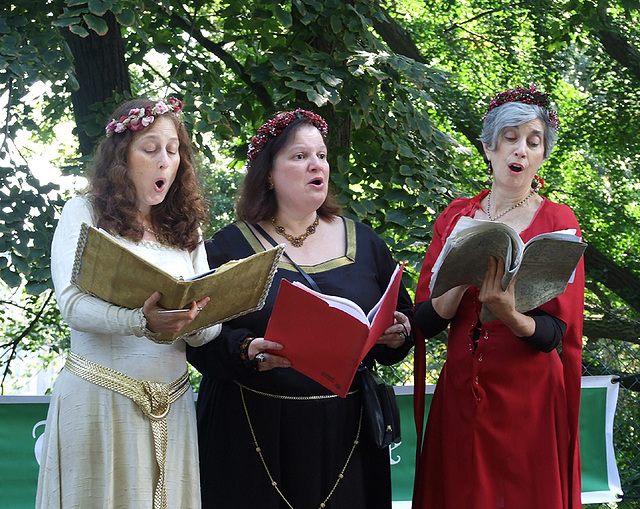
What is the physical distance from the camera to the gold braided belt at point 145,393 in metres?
2.23

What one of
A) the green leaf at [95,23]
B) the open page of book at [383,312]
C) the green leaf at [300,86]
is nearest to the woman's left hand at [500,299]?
the open page of book at [383,312]

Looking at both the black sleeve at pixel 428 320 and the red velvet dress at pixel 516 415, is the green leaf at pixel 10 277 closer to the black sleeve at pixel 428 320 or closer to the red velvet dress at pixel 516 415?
the black sleeve at pixel 428 320

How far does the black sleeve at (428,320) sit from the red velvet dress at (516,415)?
92mm

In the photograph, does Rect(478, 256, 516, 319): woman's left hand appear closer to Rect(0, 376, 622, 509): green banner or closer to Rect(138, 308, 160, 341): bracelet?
Rect(138, 308, 160, 341): bracelet

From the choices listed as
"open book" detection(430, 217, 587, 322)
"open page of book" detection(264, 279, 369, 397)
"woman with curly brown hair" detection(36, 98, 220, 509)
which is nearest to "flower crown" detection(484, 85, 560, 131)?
"open book" detection(430, 217, 587, 322)

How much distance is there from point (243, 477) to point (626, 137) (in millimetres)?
6708

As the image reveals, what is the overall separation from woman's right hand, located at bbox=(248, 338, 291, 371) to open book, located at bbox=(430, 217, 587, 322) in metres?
0.55

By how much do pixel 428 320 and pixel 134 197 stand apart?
44.4 inches

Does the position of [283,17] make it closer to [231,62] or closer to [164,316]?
[231,62]

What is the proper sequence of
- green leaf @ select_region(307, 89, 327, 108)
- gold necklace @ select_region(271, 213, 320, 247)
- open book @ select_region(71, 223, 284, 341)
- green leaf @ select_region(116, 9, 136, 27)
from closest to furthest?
open book @ select_region(71, 223, 284, 341)
gold necklace @ select_region(271, 213, 320, 247)
green leaf @ select_region(116, 9, 136, 27)
green leaf @ select_region(307, 89, 327, 108)

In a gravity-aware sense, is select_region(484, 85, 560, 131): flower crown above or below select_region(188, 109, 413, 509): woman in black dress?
above

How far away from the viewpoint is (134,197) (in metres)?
2.39

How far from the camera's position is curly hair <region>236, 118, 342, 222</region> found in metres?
2.94

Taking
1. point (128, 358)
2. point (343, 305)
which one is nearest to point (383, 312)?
point (343, 305)
